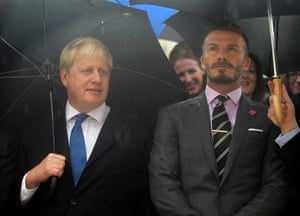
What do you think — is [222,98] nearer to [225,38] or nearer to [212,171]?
[225,38]

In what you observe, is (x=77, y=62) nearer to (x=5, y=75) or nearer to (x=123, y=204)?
(x=5, y=75)

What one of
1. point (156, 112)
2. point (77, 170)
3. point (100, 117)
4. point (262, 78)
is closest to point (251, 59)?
point (262, 78)

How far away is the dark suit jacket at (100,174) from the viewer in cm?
461

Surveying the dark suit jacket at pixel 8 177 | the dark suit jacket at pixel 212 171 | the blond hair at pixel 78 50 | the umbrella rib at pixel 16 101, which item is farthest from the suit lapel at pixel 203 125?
the dark suit jacket at pixel 8 177

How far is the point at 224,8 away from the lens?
474cm

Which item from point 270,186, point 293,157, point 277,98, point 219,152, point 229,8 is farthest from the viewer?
point 229,8

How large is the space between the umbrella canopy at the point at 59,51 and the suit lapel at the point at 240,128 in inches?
23.0

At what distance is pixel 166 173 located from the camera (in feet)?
14.7

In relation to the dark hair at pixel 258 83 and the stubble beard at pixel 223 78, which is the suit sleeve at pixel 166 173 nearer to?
the stubble beard at pixel 223 78

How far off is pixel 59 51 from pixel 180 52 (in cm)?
108

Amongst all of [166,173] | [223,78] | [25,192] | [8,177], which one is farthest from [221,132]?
[8,177]

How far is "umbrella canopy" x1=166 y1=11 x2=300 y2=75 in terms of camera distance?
4984mm

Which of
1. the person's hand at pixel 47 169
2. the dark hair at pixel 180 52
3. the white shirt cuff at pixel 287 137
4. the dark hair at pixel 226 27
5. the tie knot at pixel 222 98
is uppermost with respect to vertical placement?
the dark hair at pixel 226 27

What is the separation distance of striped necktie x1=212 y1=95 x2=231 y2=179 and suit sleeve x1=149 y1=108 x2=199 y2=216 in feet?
0.95
